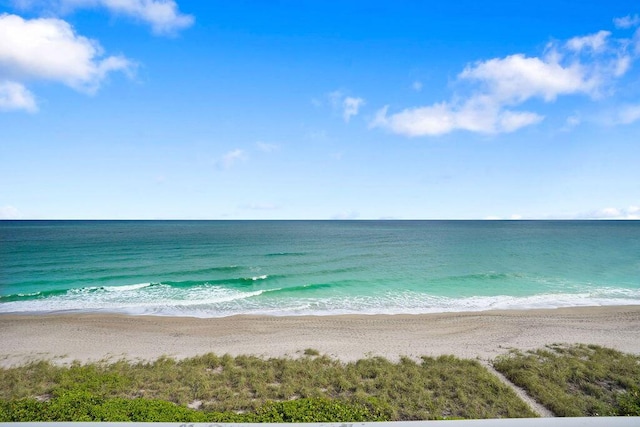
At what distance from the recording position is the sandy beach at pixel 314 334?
1385cm

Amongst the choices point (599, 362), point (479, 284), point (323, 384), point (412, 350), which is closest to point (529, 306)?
point (479, 284)

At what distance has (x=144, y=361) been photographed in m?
12.7

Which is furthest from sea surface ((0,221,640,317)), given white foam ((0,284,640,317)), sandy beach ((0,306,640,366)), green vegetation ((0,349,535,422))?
green vegetation ((0,349,535,422))

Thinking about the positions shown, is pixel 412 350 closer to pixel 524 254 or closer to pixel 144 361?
pixel 144 361

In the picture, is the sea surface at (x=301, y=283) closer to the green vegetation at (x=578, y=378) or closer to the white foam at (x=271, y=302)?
the white foam at (x=271, y=302)

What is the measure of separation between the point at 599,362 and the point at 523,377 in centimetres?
343

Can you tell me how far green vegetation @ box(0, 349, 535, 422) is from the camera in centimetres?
713

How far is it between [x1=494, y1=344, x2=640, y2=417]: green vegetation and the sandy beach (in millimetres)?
1279

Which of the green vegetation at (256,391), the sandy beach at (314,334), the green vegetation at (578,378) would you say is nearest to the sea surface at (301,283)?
the sandy beach at (314,334)

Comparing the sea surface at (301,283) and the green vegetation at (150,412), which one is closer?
the green vegetation at (150,412)

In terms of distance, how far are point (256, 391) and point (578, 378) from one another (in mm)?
9299

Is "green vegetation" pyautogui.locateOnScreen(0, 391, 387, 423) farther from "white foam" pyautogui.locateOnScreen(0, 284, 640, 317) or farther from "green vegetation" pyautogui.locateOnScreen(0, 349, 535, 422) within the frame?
"white foam" pyautogui.locateOnScreen(0, 284, 640, 317)

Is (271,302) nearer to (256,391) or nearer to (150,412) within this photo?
(256,391)

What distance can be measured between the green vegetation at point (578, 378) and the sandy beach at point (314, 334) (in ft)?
4.20
